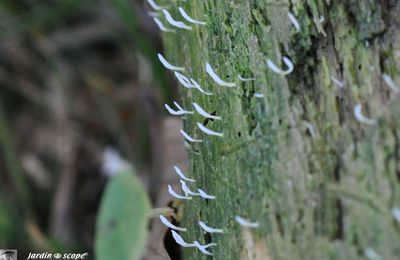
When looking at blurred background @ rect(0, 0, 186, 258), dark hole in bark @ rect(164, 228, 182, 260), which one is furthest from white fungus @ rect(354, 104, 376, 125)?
blurred background @ rect(0, 0, 186, 258)

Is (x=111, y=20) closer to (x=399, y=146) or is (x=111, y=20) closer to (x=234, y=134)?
(x=234, y=134)

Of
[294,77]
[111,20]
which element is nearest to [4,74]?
[111,20]

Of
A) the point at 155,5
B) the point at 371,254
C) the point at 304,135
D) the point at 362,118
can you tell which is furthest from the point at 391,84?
the point at 155,5

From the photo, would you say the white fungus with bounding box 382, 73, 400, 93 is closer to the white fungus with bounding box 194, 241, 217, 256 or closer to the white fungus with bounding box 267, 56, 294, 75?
the white fungus with bounding box 267, 56, 294, 75

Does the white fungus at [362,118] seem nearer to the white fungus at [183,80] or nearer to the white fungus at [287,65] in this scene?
the white fungus at [287,65]

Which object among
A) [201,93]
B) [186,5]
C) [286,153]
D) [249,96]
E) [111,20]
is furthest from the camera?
[111,20]

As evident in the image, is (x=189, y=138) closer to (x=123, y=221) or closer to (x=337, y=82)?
(x=337, y=82)
